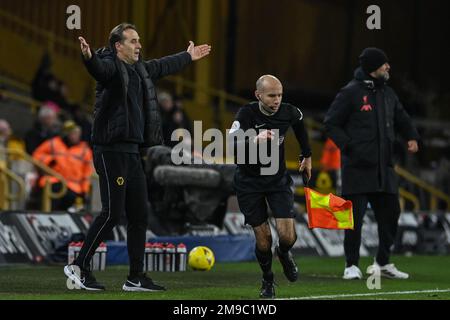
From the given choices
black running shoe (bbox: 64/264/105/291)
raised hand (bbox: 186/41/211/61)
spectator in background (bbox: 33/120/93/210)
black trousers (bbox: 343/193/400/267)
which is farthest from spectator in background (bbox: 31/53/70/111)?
black running shoe (bbox: 64/264/105/291)

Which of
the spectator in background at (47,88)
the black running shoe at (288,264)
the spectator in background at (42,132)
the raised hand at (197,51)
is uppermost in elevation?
the spectator in background at (47,88)

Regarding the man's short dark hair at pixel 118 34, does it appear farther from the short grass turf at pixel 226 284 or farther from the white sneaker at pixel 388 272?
the white sneaker at pixel 388 272

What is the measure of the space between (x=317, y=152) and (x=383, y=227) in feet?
48.2

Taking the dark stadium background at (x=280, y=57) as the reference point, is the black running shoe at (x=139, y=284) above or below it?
below

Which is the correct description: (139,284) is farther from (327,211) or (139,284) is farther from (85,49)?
(85,49)

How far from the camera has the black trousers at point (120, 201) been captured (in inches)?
452

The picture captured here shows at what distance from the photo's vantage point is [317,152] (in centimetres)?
2912

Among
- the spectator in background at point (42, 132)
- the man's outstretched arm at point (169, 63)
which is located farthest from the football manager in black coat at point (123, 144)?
the spectator in background at point (42, 132)

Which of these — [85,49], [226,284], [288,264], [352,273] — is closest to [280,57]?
[352,273]

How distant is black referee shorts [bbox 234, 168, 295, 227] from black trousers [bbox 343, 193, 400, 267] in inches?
117

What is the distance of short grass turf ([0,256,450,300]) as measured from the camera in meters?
11.2

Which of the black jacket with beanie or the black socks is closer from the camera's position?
the black socks

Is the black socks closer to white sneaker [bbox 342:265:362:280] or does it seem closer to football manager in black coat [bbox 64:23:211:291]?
football manager in black coat [bbox 64:23:211:291]
